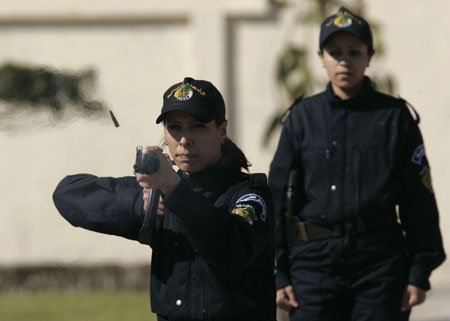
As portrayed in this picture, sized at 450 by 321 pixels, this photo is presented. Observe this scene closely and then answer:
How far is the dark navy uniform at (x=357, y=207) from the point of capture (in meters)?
5.17

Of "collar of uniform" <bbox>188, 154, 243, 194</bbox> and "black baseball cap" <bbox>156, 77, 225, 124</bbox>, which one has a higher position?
"black baseball cap" <bbox>156, 77, 225, 124</bbox>

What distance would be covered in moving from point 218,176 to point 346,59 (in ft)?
5.79

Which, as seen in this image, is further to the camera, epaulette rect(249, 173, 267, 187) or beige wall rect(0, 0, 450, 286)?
beige wall rect(0, 0, 450, 286)

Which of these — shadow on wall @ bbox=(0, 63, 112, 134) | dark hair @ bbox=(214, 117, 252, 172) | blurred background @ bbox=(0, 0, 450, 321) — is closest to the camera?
dark hair @ bbox=(214, 117, 252, 172)

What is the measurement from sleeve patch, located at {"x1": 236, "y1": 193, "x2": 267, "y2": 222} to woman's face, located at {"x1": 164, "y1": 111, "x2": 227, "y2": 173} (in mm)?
178

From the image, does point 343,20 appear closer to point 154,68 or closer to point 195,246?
point 195,246

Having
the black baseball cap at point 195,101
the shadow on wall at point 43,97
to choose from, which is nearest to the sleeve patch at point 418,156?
the shadow on wall at point 43,97

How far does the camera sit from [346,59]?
17.1ft

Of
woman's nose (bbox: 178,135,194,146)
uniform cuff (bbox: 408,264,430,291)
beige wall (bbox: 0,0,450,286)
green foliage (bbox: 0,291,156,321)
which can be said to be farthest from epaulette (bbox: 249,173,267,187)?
beige wall (bbox: 0,0,450,286)

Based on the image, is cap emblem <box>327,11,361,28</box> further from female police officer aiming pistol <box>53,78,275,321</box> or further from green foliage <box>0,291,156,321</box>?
green foliage <box>0,291,156,321</box>

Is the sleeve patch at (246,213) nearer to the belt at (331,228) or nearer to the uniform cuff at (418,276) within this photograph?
the belt at (331,228)

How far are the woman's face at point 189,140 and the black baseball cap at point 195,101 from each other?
0.03 meters

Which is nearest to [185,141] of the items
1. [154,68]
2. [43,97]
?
[43,97]

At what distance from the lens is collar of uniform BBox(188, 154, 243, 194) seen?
364cm
